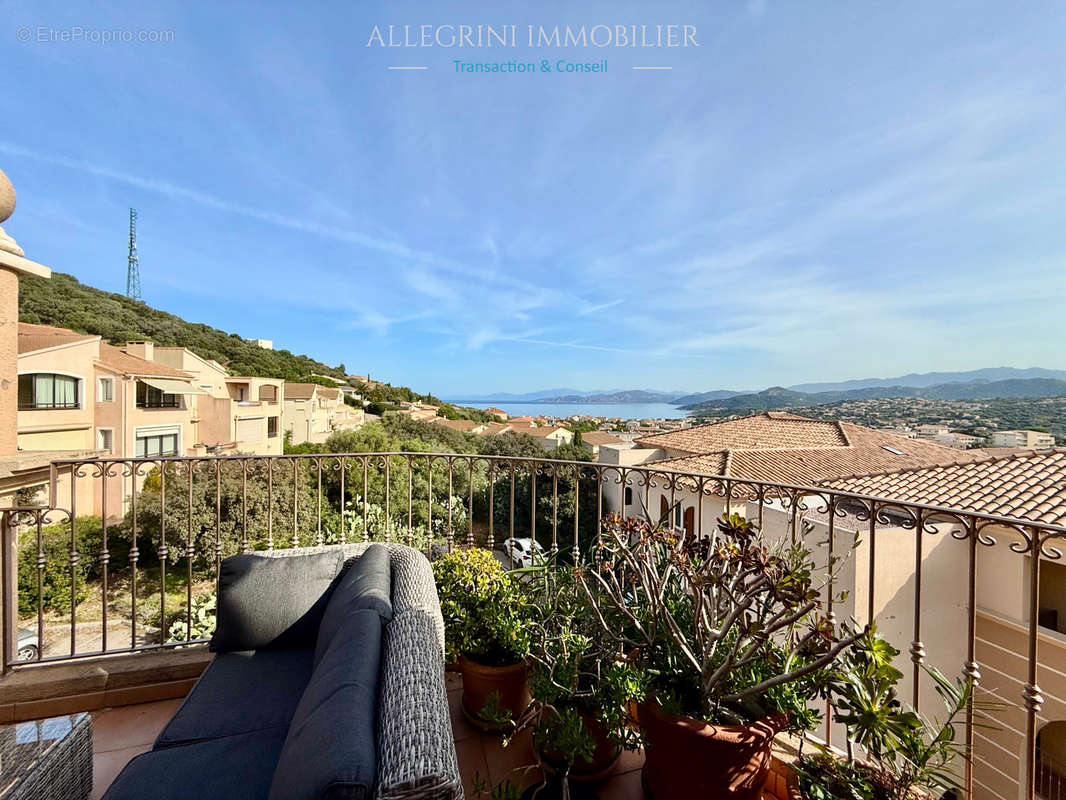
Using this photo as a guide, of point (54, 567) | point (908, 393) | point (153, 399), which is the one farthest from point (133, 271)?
point (908, 393)

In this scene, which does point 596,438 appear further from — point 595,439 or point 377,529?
point 377,529

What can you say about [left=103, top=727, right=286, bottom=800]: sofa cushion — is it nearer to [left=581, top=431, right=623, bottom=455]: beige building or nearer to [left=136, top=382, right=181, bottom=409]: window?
[left=136, top=382, right=181, bottom=409]: window

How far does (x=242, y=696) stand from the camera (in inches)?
69.0

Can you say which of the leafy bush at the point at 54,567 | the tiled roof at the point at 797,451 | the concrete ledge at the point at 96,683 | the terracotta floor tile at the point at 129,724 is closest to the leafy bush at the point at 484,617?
the terracotta floor tile at the point at 129,724

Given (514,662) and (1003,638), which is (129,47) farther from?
(1003,638)

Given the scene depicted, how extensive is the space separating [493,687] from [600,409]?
54.0 m

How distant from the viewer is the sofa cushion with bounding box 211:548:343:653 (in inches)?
81.5

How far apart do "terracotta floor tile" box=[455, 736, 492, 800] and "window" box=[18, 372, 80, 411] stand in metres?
18.2

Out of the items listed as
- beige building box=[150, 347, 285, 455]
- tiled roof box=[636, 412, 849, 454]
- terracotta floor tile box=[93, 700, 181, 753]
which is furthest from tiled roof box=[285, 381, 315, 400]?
terracotta floor tile box=[93, 700, 181, 753]

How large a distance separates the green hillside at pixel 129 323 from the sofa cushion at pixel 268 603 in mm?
19147

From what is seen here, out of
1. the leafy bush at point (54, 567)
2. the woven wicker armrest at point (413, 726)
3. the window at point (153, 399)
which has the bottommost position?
the leafy bush at point (54, 567)

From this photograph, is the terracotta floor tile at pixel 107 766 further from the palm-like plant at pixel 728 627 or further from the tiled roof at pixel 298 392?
the tiled roof at pixel 298 392

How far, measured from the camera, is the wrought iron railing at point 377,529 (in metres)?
1.57

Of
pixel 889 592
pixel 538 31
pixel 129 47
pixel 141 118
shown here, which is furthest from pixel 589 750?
pixel 141 118
